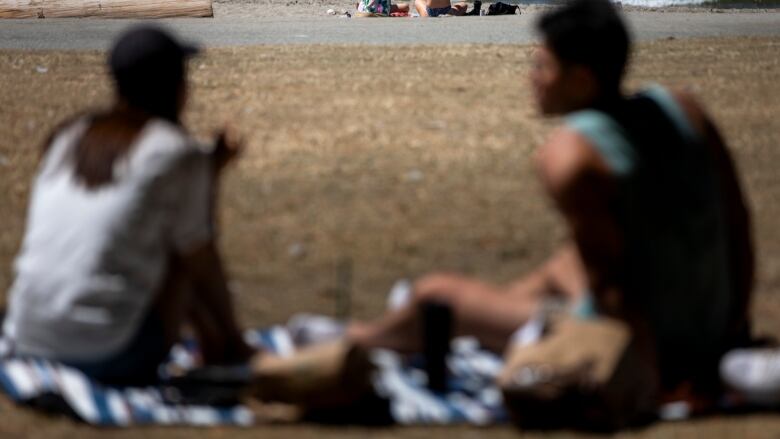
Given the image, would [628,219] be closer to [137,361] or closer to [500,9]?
[137,361]

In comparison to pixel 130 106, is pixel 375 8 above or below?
below

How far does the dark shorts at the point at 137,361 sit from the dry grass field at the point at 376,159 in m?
0.22

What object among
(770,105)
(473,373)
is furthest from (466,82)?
(473,373)

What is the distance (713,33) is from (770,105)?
4.82 metres

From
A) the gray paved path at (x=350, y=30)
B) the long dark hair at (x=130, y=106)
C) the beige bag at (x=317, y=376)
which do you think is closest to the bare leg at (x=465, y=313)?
the beige bag at (x=317, y=376)

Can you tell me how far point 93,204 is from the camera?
4.50m

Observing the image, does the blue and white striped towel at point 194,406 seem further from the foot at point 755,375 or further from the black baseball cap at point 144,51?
the black baseball cap at point 144,51

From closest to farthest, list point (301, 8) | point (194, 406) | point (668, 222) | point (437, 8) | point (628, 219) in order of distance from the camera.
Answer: point (628, 219) < point (668, 222) < point (194, 406) < point (437, 8) < point (301, 8)

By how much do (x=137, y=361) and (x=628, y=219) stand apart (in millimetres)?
1591

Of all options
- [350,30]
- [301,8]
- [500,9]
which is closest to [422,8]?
[500,9]

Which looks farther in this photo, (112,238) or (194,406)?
(194,406)

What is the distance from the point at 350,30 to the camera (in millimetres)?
15539

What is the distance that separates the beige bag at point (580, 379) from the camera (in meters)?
4.20

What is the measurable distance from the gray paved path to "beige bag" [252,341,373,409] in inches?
Answer: 379
